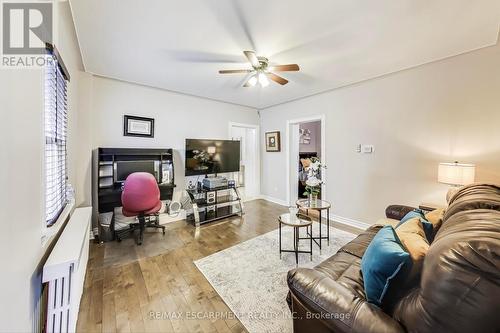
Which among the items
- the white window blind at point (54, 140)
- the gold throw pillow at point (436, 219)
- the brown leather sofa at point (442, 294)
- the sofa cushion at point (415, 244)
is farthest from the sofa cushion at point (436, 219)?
the white window blind at point (54, 140)

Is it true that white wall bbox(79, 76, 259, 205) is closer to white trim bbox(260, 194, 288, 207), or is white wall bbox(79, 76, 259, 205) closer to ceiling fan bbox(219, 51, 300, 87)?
ceiling fan bbox(219, 51, 300, 87)

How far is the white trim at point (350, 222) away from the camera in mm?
3402

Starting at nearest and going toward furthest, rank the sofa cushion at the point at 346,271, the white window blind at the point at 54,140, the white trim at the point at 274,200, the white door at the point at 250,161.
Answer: the sofa cushion at the point at 346,271
the white window blind at the point at 54,140
the white trim at the point at 274,200
the white door at the point at 250,161

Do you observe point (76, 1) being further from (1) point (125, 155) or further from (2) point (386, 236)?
(2) point (386, 236)

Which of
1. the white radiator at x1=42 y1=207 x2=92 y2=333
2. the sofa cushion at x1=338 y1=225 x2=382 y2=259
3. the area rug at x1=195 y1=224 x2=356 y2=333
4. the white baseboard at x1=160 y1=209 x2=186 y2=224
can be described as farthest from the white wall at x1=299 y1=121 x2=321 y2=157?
the white radiator at x1=42 y1=207 x2=92 y2=333

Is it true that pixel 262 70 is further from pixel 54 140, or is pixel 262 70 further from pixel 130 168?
pixel 130 168

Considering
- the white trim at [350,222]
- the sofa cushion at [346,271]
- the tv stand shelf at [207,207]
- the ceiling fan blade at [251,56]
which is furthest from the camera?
the tv stand shelf at [207,207]

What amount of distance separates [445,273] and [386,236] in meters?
0.50

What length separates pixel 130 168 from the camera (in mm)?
3238

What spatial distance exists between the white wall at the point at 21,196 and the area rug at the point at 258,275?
4.43 ft

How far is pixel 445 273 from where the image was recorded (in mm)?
689

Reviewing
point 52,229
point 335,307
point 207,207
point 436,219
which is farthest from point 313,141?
point 52,229

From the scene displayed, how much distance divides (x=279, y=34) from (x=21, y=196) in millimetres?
2351

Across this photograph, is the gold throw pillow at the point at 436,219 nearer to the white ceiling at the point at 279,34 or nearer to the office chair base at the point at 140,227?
the white ceiling at the point at 279,34
